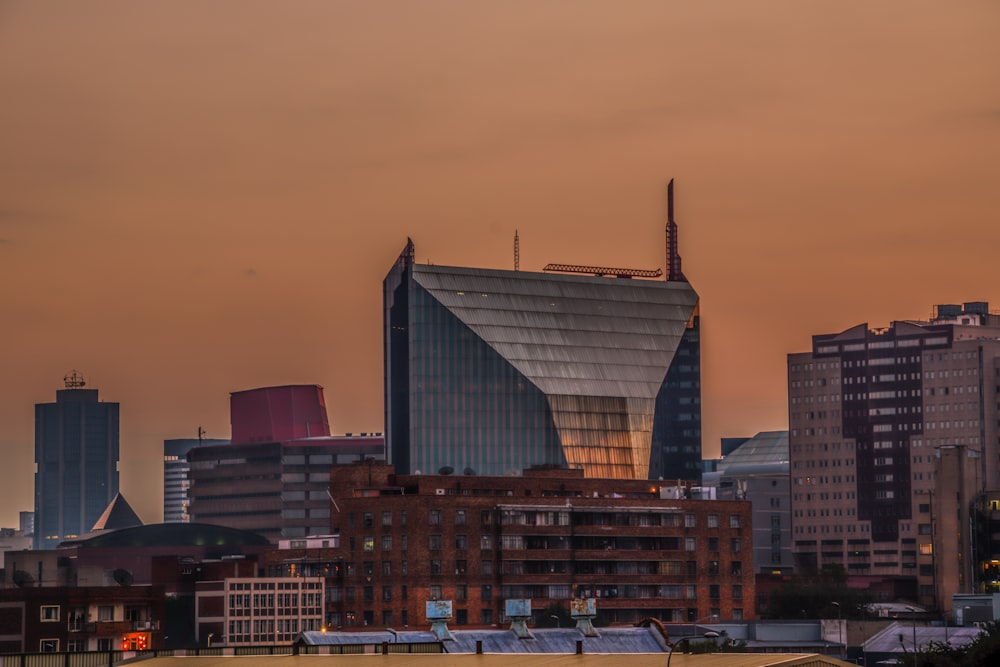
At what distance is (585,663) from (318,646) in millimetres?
36682

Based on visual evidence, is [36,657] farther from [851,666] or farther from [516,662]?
[851,666]

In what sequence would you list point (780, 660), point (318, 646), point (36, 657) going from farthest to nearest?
point (318, 646), point (36, 657), point (780, 660)

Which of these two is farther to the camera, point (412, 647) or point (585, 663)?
point (412, 647)

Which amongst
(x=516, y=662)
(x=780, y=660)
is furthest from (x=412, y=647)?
(x=780, y=660)

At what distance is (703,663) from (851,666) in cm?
1059

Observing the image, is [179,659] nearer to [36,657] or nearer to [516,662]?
[36,657]

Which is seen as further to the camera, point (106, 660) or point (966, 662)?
point (966, 662)

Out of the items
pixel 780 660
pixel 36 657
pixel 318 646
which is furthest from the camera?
pixel 318 646

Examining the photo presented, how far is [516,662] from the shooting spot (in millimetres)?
158250

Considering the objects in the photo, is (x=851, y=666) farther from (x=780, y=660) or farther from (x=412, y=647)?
(x=412, y=647)

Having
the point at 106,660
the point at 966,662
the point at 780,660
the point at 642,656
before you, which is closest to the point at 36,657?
the point at 106,660

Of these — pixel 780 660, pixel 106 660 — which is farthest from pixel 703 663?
pixel 106 660

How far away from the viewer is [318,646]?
186 metres

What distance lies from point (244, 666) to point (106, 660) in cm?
1674
